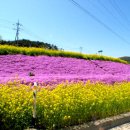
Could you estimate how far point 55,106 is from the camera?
881 centimetres

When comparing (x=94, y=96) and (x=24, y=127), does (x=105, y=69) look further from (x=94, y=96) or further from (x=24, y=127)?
(x=24, y=127)

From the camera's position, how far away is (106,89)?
1242 cm

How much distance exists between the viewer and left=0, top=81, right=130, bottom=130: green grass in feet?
25.9

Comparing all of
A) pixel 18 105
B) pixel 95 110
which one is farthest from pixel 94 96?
pixel 18 105

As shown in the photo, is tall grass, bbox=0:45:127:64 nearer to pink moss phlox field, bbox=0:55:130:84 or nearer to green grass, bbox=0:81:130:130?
pink moss phlox field, bbox=0:55:130:84

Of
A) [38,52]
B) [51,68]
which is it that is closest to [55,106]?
[51,68]

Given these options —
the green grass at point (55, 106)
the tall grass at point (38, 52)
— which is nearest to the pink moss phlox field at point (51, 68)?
the tall grass at point (38, 52)

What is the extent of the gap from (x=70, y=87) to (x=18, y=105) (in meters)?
2.74

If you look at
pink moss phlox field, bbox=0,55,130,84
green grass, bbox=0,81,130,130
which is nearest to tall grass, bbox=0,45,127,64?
pink moss phlox field, bbox=0,55,130,84

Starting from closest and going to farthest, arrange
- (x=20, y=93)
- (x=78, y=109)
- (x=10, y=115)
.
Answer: (x=10, y=115), (x=20, y=93), (x=78, y=109)

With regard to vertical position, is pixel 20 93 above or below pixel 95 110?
above

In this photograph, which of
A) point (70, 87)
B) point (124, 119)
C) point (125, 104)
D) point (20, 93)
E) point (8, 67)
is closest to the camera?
point (20, 93)

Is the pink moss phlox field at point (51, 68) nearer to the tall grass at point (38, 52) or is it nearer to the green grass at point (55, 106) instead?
the tall grass at point (38, 52)

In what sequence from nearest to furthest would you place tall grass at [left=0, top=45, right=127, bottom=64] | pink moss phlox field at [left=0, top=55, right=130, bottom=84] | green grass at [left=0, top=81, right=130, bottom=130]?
green grass at [left=0, top=81, right=130, bottom=130], pink moss phlox field at [left=0, top=55, right=130, bottom=84], tall grass at [left=0, top=45, right=127, bottom=64]
